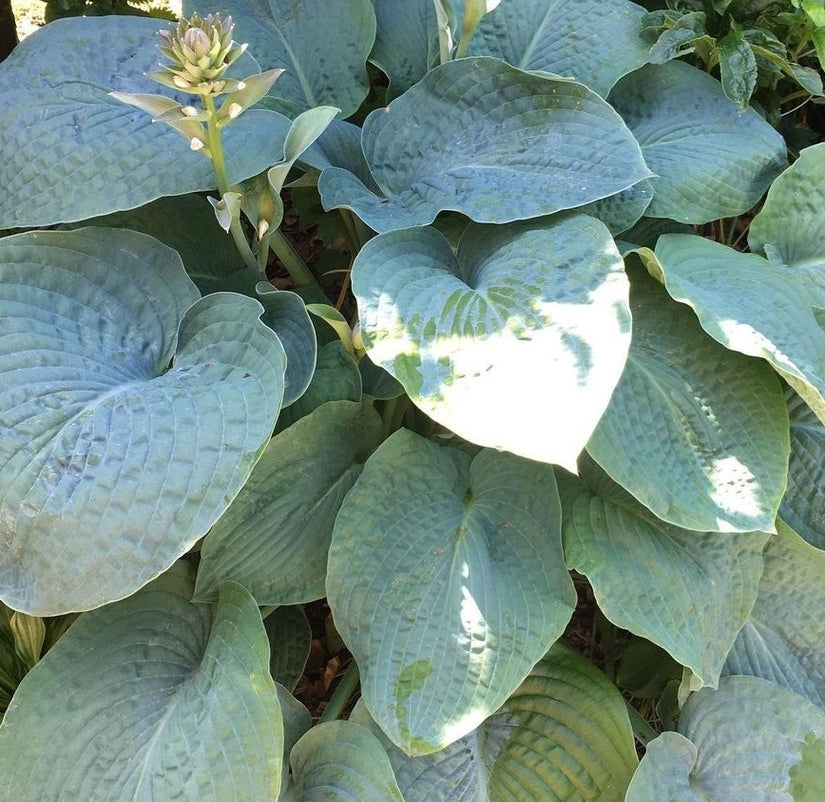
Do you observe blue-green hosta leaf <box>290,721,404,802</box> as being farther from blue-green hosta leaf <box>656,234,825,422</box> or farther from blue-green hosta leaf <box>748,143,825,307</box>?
blue-green hosta leaf <box>748,143,825,307</box>

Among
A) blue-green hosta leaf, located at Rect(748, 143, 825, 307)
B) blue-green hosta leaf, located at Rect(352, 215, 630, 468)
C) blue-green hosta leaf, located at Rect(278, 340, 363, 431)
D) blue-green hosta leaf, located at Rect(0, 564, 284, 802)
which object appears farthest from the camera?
blue-green hosta leaf, located at Rect(748, 143, 825, 307)

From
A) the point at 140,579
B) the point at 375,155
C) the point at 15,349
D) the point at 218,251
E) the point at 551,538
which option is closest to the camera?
the point at 140,579

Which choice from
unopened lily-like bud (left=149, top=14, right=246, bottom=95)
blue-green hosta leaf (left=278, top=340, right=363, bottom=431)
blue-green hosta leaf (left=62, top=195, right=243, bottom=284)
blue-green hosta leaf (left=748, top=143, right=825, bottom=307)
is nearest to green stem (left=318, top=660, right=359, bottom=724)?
blue-green hosta leaf (left=278, top=340, right=363, bottom=431)

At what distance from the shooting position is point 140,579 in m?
0.72

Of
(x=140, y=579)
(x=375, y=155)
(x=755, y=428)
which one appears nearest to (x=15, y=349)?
(x=140, y=579)

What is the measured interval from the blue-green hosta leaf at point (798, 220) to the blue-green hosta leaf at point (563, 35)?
0.33 metres

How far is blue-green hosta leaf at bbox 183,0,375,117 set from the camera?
131 centimetres

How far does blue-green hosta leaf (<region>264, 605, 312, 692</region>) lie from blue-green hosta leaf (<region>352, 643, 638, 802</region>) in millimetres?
191

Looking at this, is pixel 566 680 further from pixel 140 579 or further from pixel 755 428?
pixel 140 579

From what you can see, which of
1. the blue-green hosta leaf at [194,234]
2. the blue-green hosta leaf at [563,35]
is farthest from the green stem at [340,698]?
the blue-green hosta leaf at [563,35]

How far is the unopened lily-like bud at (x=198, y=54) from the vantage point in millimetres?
770

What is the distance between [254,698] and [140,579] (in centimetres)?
22

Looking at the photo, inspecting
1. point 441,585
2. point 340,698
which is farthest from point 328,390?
point 340,698

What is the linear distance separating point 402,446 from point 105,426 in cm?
37
